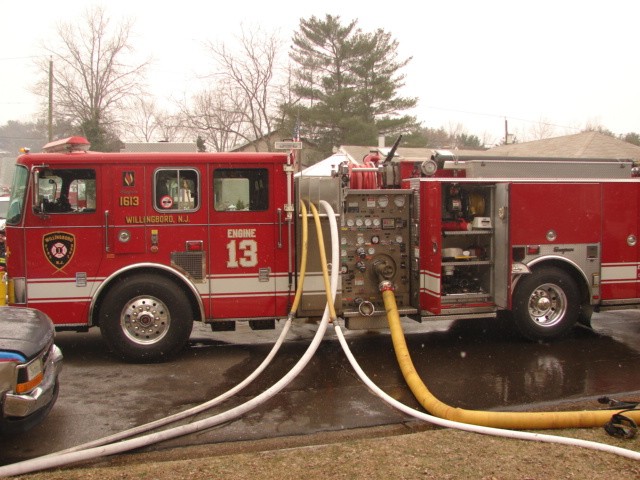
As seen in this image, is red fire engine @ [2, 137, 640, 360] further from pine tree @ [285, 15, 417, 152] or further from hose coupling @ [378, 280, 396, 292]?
pine tree @ [285, 15, 417, 152]

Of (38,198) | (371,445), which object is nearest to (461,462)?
(371,445)

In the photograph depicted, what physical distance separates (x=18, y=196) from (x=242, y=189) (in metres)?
2.55

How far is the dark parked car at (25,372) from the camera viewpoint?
409 cm

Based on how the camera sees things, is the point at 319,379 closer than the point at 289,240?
Yes

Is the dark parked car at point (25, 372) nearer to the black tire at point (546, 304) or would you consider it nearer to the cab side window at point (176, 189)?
the cab side window at point (176, 189)

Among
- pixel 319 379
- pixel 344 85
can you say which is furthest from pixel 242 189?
pixel 344 85

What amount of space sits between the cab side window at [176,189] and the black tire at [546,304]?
4.24 m

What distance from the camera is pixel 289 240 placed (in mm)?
7266

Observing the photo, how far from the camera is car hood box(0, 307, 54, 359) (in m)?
4.28

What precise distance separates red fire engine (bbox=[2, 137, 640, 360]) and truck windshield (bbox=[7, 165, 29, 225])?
23mm

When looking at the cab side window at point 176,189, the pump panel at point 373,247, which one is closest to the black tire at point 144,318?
the cab side window at point 176,189

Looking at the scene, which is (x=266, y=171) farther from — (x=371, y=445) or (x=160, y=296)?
(x=371, y=445)

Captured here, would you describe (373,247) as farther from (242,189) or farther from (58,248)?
(58,248)

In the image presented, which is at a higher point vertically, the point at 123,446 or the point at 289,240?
the point at 289,240
